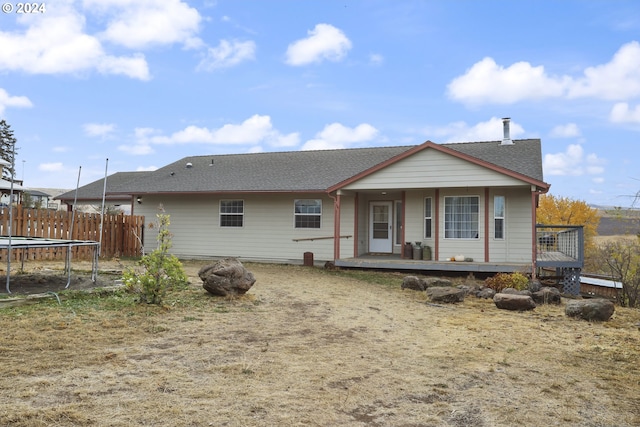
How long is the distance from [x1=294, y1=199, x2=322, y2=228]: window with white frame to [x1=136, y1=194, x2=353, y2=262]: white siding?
0.53ft

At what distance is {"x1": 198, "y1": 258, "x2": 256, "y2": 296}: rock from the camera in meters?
9.05

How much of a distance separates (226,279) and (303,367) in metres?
4.32

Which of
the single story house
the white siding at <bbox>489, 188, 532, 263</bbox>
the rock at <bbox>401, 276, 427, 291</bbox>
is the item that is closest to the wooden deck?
the single story house

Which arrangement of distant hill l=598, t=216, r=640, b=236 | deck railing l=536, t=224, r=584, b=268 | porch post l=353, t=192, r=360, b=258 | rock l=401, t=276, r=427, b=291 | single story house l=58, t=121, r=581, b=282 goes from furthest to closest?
1. porch post l=353, t=192, r=360, b=258
2. single story house l=58, t=121, r=581, b=282
3. deck railing l=536, t=224, r=584, b=268
4. rock l=401, t=276, r=427, b=291
5. distant hill l=598, t=216, r=640, b=236

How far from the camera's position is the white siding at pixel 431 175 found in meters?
14.6

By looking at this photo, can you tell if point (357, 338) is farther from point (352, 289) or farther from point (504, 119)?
point (504, 119)

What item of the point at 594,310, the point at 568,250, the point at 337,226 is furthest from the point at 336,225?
the point at 594,310

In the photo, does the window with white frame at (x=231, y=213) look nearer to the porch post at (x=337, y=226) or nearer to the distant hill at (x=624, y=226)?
the porch post at (x=337, y=226)

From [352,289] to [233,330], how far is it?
5.54 metres

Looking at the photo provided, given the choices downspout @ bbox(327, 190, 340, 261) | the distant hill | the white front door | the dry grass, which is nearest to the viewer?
the dry grass

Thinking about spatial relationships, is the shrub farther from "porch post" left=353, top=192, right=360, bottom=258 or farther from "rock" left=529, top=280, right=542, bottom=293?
"porch post" left=353, top=192, right=360, bottom=258

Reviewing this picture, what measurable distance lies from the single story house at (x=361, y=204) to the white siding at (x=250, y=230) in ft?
0.13

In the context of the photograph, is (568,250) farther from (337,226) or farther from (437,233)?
(337,226)

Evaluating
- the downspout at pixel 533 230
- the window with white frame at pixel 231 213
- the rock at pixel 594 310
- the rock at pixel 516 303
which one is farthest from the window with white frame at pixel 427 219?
the rock at pixel 594 310
